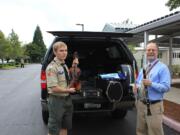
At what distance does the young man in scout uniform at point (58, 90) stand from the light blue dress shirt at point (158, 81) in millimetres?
1164

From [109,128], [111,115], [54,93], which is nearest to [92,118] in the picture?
[111,115]

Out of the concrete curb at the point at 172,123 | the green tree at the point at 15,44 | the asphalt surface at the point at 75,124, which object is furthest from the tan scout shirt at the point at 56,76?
the green tree at the point at 15,44

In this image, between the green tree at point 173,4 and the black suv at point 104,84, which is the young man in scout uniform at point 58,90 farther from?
the green tree at point 173,4

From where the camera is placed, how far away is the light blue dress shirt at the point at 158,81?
4.86m

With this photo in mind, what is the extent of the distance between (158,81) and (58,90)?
1.46 m

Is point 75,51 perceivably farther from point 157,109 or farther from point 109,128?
point 157,109

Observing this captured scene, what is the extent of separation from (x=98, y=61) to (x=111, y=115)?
1.39 metres

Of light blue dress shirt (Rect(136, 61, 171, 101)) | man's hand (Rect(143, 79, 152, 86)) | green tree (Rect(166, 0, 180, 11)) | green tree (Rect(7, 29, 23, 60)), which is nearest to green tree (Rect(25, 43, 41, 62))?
green tree (Rect(7, 29, 23, 60))

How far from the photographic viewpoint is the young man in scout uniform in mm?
5087

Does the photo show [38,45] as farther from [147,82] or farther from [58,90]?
[147,82]

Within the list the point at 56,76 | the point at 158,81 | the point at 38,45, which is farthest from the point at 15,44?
the point at 158,81

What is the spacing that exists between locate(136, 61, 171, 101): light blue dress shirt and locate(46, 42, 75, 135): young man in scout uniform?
1164mm

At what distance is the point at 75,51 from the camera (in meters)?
8.48

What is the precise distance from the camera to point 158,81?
4.93 meters
